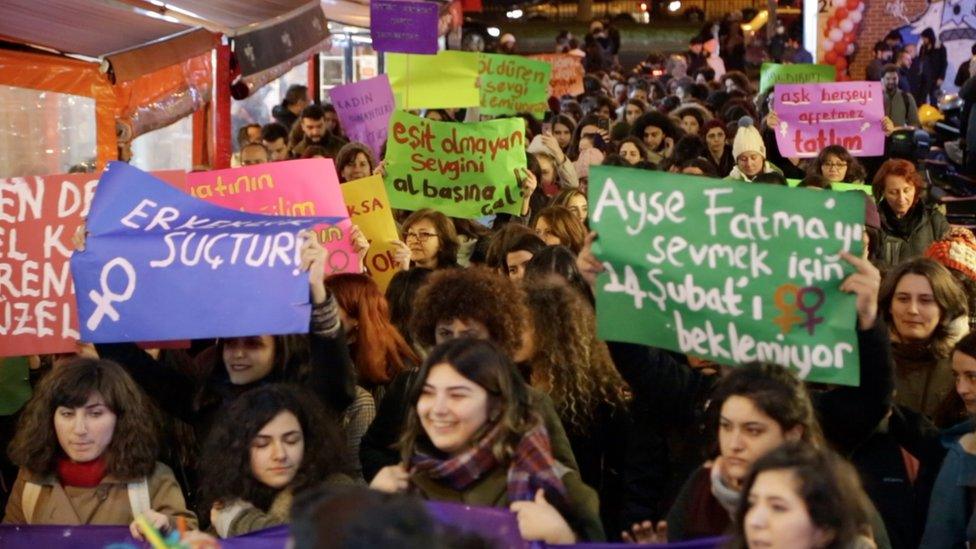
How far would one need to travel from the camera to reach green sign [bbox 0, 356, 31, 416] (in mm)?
6320

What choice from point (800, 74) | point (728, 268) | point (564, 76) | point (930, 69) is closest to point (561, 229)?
point (728, 268)

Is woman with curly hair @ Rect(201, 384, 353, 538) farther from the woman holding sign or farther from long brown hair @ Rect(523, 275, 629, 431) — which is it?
long brown hair @ Rect(523, 275, 629, 431)

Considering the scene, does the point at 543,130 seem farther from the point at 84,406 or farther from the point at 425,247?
the point at 84,406

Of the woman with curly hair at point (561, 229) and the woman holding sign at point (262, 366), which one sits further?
the woman with curly hair at point (561, 229)

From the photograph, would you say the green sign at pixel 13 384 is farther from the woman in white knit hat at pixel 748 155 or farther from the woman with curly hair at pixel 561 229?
the woman in white knit hat at pixel 748 155

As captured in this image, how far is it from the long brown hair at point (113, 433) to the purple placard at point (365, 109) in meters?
8.01

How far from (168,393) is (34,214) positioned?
1.00 m

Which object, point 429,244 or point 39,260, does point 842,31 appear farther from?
point 39,260

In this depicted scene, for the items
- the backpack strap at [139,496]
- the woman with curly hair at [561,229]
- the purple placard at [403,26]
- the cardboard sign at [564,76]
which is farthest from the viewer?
the cardboard sign at [564,76]

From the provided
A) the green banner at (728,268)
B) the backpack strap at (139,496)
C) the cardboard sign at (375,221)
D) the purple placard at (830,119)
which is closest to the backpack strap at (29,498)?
the backpack strap at (139,496)

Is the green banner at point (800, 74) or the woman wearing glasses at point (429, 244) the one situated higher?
the green banner at point (800, 74)

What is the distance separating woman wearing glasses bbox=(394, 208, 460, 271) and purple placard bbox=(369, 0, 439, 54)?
6096 mm

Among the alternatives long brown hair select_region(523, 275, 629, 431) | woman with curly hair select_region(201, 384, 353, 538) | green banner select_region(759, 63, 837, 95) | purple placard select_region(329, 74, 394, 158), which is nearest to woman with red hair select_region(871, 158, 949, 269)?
purple placard select_region(329, 74, 394, 158)

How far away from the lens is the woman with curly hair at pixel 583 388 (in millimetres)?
5375
